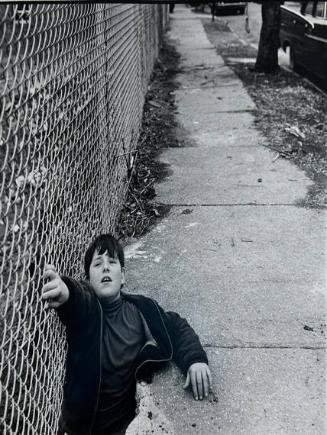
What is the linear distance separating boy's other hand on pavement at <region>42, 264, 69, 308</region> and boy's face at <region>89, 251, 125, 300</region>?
0.28m

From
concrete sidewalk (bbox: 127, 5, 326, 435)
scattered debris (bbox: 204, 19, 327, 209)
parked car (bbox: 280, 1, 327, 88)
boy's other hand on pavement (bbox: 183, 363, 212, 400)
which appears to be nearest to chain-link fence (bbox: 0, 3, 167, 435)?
concrete sidewalk (bbox: 127, 5, 326, 435)

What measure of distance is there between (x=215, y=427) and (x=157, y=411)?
297 mm

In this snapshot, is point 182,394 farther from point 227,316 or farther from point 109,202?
point 109,202

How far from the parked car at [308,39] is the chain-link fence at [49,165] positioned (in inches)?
177

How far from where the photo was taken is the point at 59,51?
2625mm

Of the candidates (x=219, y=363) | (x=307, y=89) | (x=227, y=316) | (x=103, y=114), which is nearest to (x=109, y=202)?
(x=103, y=114)

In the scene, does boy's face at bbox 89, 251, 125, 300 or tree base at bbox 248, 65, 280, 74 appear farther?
tree base at bbox 248, 65, 280, 74

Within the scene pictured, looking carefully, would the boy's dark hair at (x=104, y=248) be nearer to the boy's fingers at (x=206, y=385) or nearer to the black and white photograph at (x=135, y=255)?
Answer: the black and white photograph at (x=135, y=255)

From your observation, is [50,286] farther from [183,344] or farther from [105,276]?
[183,344]

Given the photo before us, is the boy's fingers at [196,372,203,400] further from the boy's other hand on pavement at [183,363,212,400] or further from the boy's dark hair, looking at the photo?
the boy's dark hair

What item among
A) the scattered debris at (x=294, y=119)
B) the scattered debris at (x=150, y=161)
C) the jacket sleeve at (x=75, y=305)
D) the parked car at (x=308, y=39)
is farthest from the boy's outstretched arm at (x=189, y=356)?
the parked car at (x=308, y=39)

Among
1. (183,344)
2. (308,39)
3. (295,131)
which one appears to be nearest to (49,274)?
(183,344)

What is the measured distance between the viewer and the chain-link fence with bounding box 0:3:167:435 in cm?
201

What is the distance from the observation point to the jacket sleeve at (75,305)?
2.39 meters
